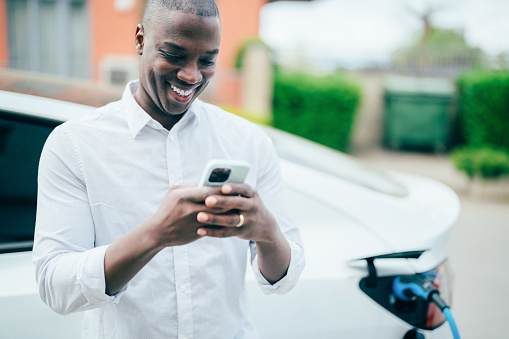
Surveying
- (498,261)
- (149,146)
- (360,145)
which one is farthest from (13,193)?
(360,145)

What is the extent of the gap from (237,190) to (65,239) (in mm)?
467

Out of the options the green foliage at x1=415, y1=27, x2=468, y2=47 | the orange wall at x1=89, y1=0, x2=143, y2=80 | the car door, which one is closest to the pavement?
the car door

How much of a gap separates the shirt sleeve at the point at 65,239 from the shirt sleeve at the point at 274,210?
408 mm

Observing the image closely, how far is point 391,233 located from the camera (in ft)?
6.13

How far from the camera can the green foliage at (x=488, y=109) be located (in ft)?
33.7

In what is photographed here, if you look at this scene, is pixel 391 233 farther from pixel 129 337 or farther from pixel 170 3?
pixel 170 3

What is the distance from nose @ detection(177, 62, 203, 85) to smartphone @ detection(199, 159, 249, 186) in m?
0.33

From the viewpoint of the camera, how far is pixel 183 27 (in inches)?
47.3

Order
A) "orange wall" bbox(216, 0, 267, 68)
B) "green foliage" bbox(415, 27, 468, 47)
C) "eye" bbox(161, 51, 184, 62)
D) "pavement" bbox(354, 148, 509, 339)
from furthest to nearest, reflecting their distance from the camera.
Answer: "green foliage" bbox(415, 27, 468, 47) < "orange wall" bbox(216, 0, 267, 68) < "pavement" bbox(354, 148, 509, 339) < "eye" bbox(161, 51, 184, 62)

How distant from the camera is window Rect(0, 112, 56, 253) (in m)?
1.73

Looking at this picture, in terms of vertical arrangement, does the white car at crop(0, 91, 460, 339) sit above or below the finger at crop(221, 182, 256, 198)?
below

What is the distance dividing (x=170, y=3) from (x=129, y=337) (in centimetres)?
86

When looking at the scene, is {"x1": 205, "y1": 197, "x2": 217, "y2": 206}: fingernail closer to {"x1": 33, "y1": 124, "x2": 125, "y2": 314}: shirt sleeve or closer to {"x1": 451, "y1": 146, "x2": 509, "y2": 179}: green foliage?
{"x1": 33, "y1": 124, "x2": 125, "y2": 314}: shirt sleeve

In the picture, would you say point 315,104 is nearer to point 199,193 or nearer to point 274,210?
point 274,210
